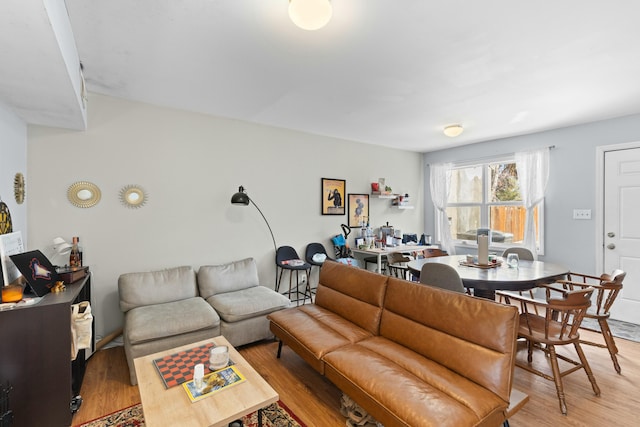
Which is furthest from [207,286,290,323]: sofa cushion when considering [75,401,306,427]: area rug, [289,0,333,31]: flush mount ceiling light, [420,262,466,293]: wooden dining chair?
[289,0,333,31]: flush mount ceiling light

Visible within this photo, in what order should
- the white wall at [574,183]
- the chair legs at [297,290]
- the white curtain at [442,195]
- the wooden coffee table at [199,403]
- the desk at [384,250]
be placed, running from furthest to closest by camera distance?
the white curtain at [442,195] → the desk at [384,250] → the chair legs at [297,290] → the white wall at [574,183] → the wooden coffee table at [199,403]

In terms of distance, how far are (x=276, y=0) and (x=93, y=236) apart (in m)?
2.81

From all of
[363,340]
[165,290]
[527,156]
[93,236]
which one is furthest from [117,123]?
[527,156]

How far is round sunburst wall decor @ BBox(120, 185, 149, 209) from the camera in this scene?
3.10 m

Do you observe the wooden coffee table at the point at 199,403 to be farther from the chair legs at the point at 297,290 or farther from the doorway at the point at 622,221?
the doorway at the point at 622,221

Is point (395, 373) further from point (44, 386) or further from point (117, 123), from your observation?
point (117, 123)

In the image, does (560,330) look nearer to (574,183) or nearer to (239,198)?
(574,183)

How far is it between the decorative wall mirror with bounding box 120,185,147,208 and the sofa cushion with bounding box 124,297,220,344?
1091mm

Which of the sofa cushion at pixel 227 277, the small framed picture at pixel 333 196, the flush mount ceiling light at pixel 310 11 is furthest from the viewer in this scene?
the small framed picture at pixel 333 196

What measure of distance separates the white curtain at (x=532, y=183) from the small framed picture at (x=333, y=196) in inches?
108

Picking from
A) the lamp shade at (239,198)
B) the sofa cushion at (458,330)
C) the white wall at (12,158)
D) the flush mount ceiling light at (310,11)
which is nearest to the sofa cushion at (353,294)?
the sofa cushion at (458,330)

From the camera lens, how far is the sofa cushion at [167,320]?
2402 millimetres

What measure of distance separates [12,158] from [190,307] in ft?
6.16

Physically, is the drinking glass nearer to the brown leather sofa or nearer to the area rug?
the brown leather sofa
